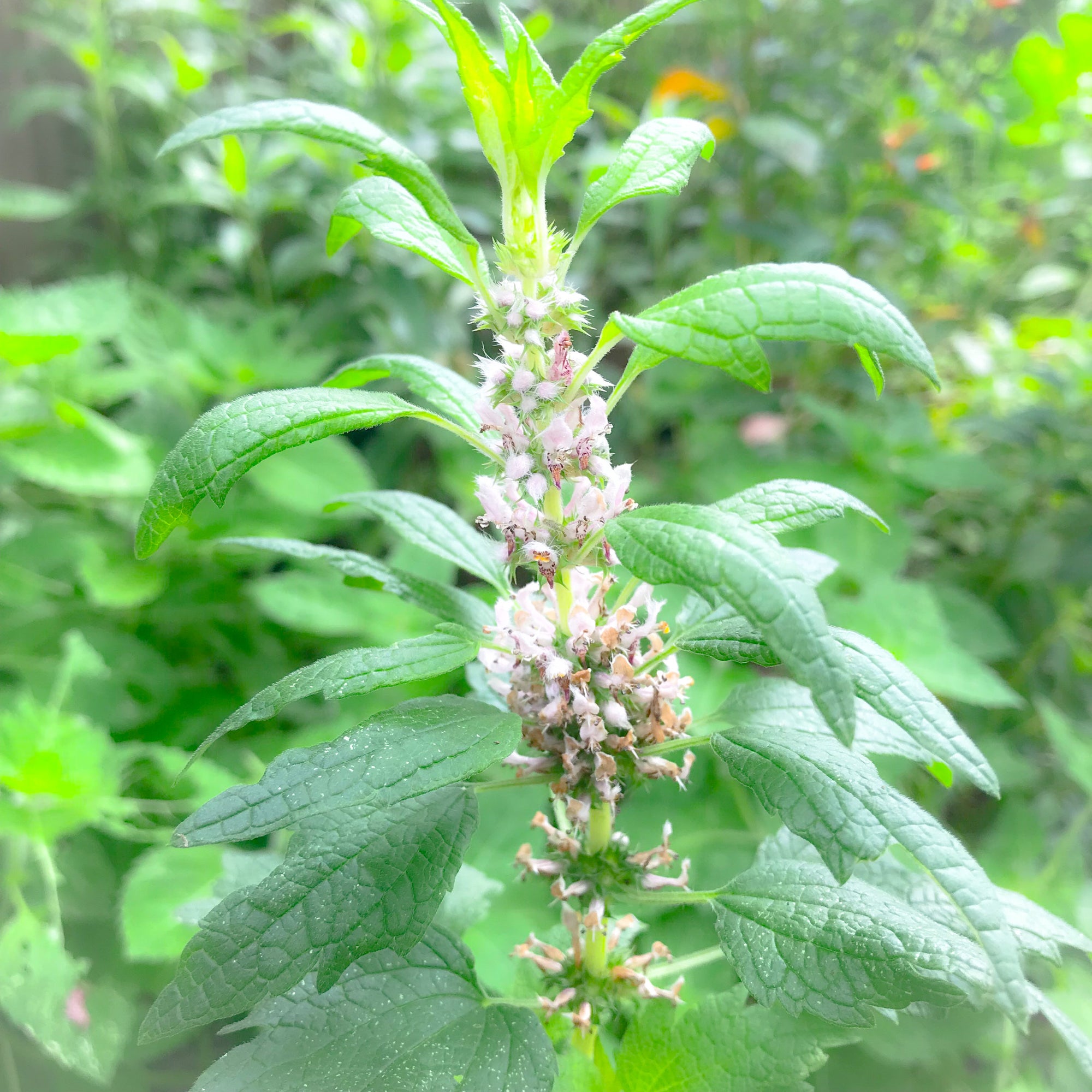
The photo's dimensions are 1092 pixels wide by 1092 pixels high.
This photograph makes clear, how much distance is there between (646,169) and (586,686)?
11.5 inches

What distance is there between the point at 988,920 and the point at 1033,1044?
3.40 ft

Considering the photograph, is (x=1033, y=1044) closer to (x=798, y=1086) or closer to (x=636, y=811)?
(x=636, y=811)

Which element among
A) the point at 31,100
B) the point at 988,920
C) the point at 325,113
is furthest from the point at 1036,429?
the point at 31,100

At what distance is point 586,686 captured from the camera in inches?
19.0

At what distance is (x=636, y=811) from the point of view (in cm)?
102

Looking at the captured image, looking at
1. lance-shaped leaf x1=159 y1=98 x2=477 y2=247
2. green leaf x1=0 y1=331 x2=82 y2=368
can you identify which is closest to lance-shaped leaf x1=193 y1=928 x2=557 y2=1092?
lance-shaped leaf x1=159 y1=98 x2=477 y2=247

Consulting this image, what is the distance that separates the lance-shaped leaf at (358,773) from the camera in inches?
14.0

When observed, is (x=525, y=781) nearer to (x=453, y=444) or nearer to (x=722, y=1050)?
(x=722, y=1050)

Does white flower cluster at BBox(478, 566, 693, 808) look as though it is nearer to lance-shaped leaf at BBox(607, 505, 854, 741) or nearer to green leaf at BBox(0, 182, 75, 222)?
lance-shaped leaf at BBox(607, 505, 854, 741)

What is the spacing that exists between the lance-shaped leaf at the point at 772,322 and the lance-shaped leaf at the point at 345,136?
0.12m

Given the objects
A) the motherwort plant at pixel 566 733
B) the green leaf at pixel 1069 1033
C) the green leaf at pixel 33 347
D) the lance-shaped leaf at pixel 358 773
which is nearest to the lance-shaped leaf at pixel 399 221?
the motherwort plant at pixel 566 733

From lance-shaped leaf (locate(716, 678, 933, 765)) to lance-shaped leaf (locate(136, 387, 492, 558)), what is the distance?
29 centimetres

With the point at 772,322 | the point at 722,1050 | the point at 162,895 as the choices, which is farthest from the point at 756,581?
the point at 162,895

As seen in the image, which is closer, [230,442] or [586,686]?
[230,442]
